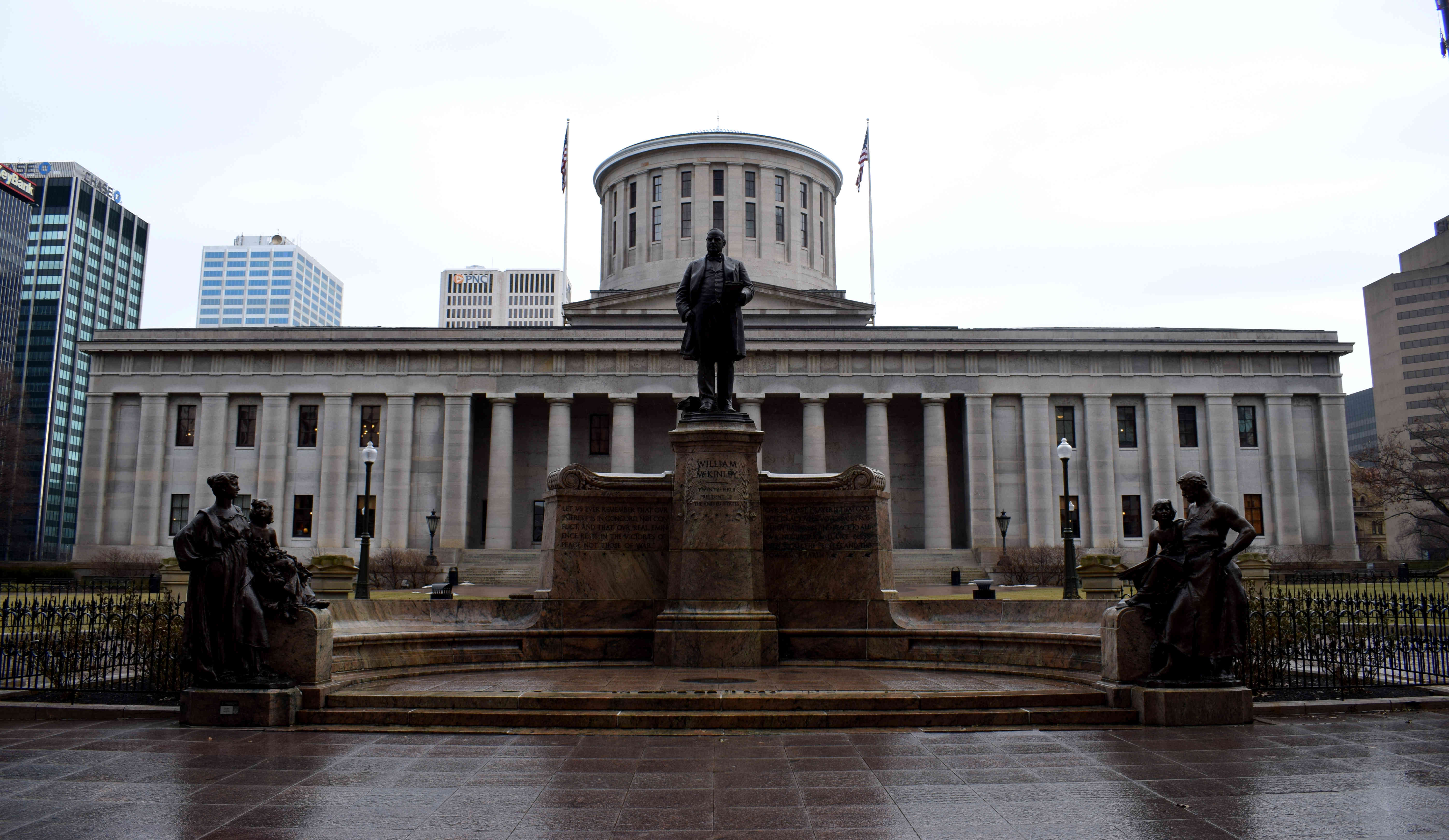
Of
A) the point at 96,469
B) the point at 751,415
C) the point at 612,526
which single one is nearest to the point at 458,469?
the point at 751,415

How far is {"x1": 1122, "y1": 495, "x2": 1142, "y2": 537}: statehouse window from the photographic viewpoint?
52.0 metres

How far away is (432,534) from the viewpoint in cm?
4156

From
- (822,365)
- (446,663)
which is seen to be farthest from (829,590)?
(822,365)

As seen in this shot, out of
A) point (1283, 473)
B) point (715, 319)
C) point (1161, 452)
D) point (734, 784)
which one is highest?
point (1161, 452)

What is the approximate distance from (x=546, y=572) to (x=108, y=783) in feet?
23.8

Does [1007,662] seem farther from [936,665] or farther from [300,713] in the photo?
[300,713]

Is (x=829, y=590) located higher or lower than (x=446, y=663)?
higher

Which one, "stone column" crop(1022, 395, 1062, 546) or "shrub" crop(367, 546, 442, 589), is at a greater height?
"stone column" crop(1022, 395, 1062, 546)

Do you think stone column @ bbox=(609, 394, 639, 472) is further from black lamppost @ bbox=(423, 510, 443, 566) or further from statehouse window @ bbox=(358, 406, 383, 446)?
statehouse window @ bbox=(358, 406, 383, 446)

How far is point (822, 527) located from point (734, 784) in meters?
6.98

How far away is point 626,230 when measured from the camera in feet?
222

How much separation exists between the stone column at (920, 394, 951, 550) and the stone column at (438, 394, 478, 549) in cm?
2215

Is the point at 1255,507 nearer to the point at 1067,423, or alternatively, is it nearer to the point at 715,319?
the point at 1067,423

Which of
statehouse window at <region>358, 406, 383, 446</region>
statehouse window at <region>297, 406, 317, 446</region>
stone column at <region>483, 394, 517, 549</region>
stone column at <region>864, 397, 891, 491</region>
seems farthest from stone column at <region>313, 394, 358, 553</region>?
stone column at <region>864, 397, 891, 491</region>
